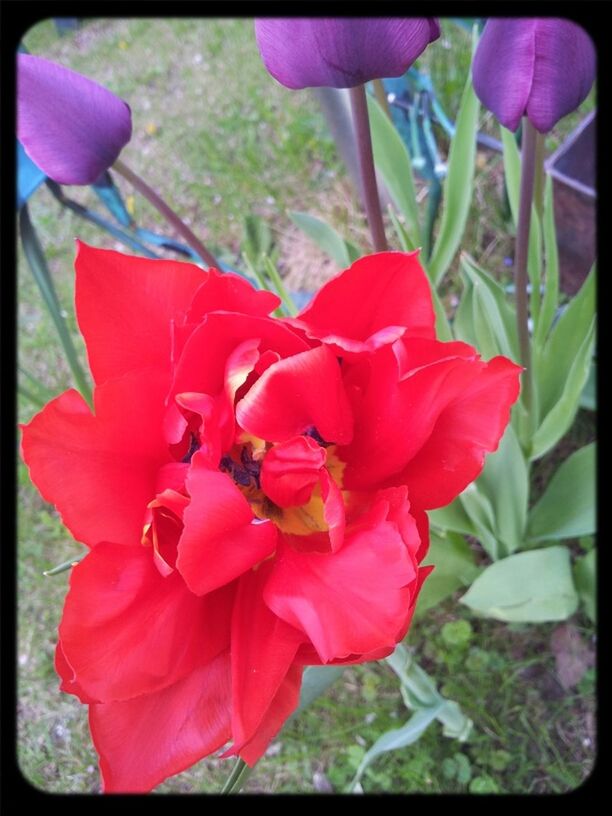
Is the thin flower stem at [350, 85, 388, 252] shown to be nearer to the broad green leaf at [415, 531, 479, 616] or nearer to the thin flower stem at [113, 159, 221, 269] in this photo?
the thin flower stem at [113, 159, 221, 269]

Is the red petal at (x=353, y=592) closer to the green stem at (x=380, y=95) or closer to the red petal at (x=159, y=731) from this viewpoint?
the red petal at (x=159, y=731)

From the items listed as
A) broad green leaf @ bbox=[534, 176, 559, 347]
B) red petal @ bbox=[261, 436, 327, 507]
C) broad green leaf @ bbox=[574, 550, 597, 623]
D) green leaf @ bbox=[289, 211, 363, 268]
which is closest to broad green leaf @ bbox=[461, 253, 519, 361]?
broad green leaf @ bbox=[534, 176, 559, 347]

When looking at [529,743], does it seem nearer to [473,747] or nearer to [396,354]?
[473,747]

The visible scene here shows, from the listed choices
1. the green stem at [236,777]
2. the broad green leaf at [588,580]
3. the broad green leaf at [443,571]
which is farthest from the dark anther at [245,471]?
the broad green leaf at [588,580]

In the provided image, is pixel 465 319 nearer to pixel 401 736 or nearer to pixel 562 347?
pixel 562 347
